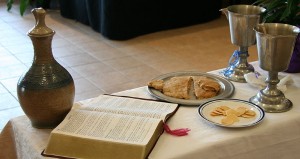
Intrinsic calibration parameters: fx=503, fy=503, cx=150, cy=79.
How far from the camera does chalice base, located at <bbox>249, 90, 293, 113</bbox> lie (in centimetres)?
138

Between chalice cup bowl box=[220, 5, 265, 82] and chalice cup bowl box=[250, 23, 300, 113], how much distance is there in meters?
0.13

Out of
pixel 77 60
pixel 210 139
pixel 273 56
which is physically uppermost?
pixel 273 56

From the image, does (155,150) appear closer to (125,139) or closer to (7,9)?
(125,139)

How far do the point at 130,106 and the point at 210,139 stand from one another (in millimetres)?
262

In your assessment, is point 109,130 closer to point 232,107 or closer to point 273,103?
point 232,107

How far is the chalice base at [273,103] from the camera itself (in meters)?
1.38

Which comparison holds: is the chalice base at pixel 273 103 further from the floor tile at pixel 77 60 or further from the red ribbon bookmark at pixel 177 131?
the floor tile at pixel 77 60

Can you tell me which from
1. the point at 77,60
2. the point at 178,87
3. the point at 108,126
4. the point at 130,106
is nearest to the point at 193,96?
the point at 178,87

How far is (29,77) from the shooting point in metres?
1.25

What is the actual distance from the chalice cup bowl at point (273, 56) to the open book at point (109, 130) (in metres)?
0.26

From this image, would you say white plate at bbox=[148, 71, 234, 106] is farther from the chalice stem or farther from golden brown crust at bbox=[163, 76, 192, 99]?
the chalice stem

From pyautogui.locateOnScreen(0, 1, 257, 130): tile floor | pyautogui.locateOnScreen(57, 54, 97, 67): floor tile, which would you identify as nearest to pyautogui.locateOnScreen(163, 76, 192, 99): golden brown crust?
pyautogui.locateOnScreen(0, 1, 257, 130): tile floor

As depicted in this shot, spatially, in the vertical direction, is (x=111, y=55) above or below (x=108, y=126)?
below

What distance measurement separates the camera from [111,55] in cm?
347
